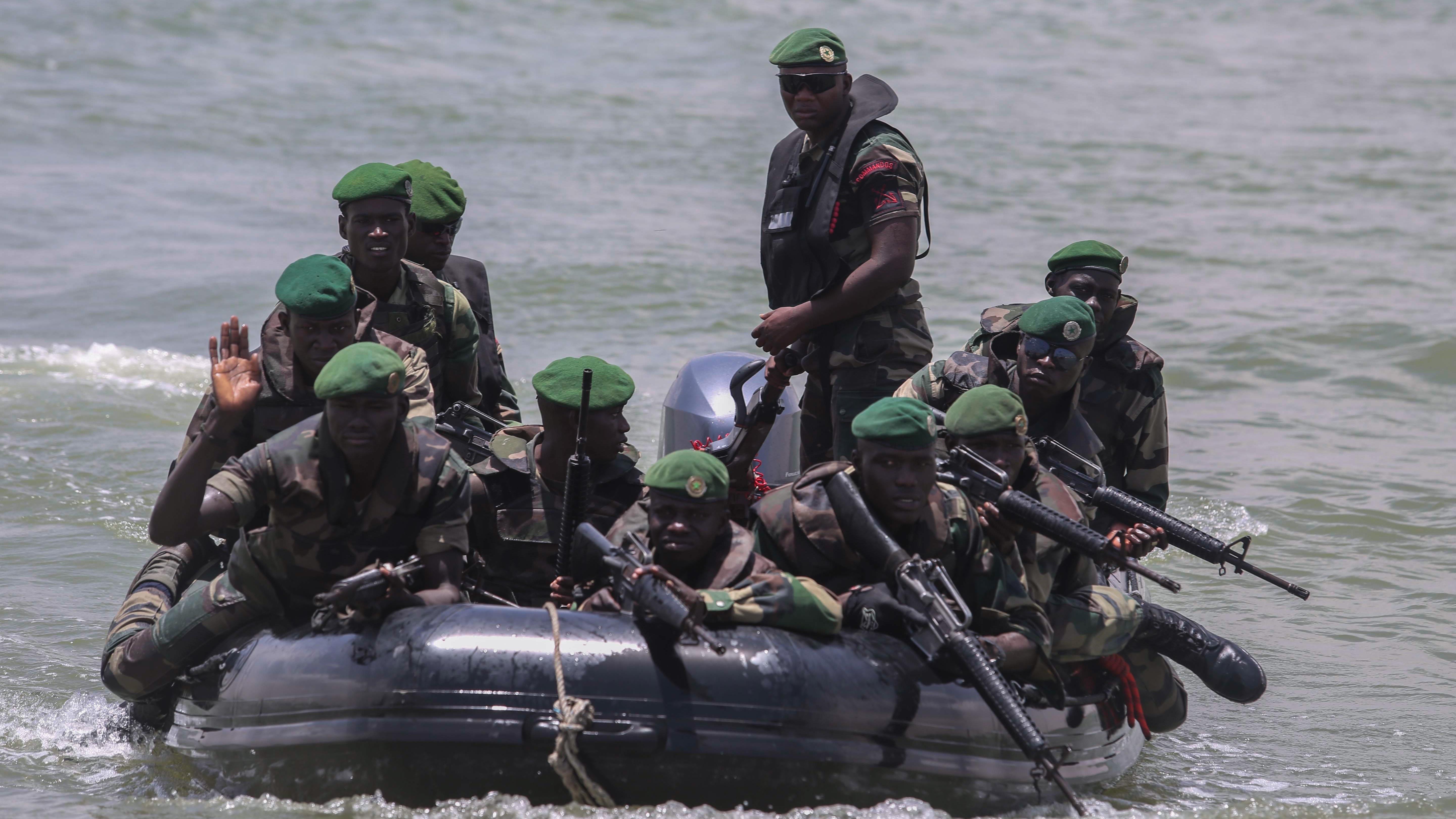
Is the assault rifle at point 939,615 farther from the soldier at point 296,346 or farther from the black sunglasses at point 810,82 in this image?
the black sunglasses at point 810,82

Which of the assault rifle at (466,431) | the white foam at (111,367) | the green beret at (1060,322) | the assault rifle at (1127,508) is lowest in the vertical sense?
the white foam at (111,367)

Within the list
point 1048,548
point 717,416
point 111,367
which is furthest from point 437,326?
point 111,367

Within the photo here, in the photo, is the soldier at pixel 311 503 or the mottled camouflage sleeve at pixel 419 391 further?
the mottled camouflage sleeve at pixel 419 391

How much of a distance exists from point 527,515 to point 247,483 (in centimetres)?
93

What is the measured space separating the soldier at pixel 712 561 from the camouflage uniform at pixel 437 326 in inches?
53.6

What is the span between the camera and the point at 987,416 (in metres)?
4.79

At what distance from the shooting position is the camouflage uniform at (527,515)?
5023mm

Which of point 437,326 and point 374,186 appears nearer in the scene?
point 374,186

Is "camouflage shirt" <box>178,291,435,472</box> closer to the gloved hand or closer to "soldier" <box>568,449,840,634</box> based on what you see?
"soldier" <box>568,449,840,634</box>

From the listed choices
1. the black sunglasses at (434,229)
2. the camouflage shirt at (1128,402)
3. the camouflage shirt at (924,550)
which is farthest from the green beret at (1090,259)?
the black sunglasses at (434,229)

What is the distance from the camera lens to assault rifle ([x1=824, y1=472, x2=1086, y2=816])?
4277 millimetres

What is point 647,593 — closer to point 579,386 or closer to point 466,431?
point 579,386

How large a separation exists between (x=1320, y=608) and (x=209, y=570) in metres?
5.00

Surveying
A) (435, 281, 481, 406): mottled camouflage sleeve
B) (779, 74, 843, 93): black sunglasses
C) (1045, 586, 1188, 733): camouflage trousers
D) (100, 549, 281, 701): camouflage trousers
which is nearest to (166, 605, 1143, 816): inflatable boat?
(100, 549, 281, 701): camouflage trousers
